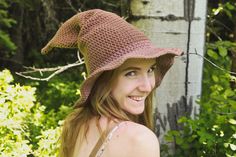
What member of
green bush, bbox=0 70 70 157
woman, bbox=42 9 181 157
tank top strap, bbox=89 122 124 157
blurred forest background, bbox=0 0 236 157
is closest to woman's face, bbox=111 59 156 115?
woman, bbox=42 9 181 157

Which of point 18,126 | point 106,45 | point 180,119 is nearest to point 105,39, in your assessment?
point 106,45

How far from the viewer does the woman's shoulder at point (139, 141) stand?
2.05 meters

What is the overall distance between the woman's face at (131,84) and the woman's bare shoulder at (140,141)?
0.48ft

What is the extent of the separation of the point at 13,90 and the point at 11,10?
20.4 feet

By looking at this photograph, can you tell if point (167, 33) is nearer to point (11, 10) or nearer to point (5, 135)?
point (5, 135)

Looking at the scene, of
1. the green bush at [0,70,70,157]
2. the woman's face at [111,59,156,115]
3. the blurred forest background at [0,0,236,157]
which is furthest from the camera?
the green bush at [0,70,70,157]

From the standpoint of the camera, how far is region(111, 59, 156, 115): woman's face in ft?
7.14

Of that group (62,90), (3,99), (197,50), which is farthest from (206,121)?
→ (62,90)

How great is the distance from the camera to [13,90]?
3.93m

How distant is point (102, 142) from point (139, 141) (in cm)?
15

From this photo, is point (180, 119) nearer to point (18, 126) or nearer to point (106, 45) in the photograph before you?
point (106, 45)

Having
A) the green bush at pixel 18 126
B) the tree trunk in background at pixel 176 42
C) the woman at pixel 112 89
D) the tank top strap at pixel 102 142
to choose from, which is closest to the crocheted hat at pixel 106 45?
the woman at pixel 112 89

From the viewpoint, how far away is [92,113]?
7.41 ft

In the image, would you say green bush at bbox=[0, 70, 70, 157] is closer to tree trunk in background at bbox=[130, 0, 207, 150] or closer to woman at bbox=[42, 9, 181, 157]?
tree trunk in background at bbox=[130, 0, 207, 150]
